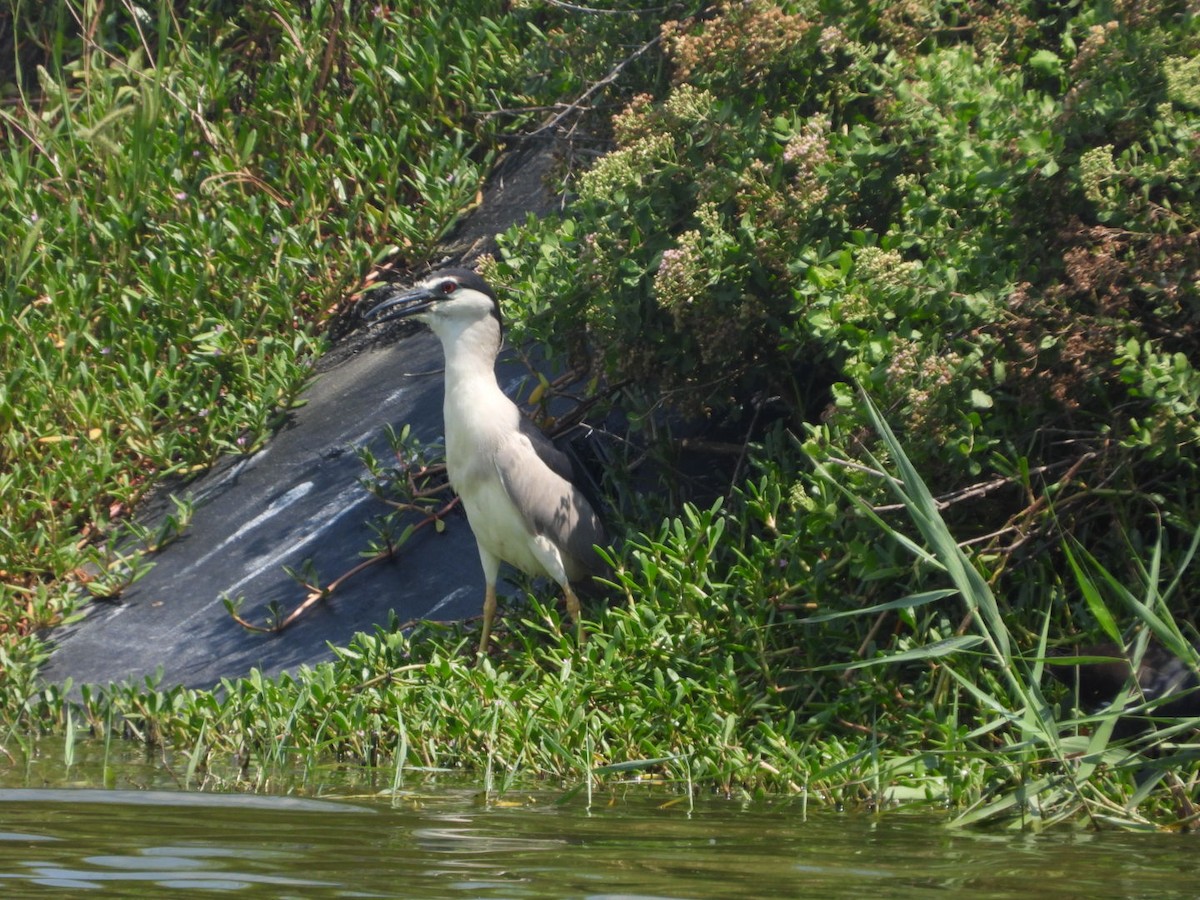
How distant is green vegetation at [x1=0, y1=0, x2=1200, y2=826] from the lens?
14.6 ft

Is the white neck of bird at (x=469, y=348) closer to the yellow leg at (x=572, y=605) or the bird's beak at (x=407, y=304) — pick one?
the bird's beak at (x=407, y=304)

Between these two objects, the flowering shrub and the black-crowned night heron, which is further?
the black-crowned night heron

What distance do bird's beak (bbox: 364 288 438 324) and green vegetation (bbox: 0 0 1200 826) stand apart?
38cm

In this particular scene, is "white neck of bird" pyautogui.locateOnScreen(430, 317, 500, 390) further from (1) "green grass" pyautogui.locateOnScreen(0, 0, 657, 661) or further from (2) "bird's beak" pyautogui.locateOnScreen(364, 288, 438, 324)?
(1) "green grass" pyautogui.locateOnScreen(0, 0, 657, 661)

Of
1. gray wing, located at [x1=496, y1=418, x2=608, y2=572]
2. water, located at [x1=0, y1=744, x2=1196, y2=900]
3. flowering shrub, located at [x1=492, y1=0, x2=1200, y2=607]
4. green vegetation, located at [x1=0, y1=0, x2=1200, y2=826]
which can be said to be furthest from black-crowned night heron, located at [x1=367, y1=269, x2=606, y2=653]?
water, located at [x1=0, y1=744, x2=1196, y2=900]

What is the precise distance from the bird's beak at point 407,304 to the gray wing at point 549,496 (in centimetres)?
67

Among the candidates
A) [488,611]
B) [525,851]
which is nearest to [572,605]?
[488,611]

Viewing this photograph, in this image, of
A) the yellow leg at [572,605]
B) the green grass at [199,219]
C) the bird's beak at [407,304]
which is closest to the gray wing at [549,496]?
the yellow leg at [572,605]

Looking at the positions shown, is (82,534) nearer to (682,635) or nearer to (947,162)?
(682,635)

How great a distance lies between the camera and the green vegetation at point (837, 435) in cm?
446

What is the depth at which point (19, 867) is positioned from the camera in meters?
2.84

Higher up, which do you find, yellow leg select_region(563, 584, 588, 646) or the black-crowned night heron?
the black-crowned night heron

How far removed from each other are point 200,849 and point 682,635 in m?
2.39

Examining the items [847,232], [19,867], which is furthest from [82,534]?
[19,867]
